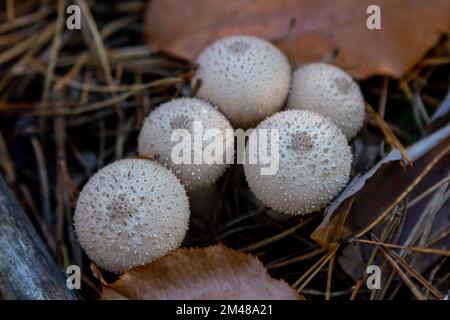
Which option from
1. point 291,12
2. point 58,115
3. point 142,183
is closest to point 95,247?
point 142,183

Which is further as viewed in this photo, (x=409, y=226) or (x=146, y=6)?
(x=146, y=6)

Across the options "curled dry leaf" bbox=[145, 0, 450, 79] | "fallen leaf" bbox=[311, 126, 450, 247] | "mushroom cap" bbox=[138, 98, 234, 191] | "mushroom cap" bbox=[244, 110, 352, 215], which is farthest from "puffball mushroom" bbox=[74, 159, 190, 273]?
"curled dry leaf" bbox=[145, 0, 450, 79]

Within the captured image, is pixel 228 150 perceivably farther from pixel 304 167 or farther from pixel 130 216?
pixel 130 216

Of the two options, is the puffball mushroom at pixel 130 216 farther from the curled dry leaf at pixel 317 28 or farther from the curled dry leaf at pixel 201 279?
the curled dry leaf at pixel 317 28

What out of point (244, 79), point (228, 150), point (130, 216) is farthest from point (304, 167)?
point (130, 216)

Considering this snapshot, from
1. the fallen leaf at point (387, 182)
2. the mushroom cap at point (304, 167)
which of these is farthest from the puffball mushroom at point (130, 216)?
the fallen leaf at point (387, 182)
